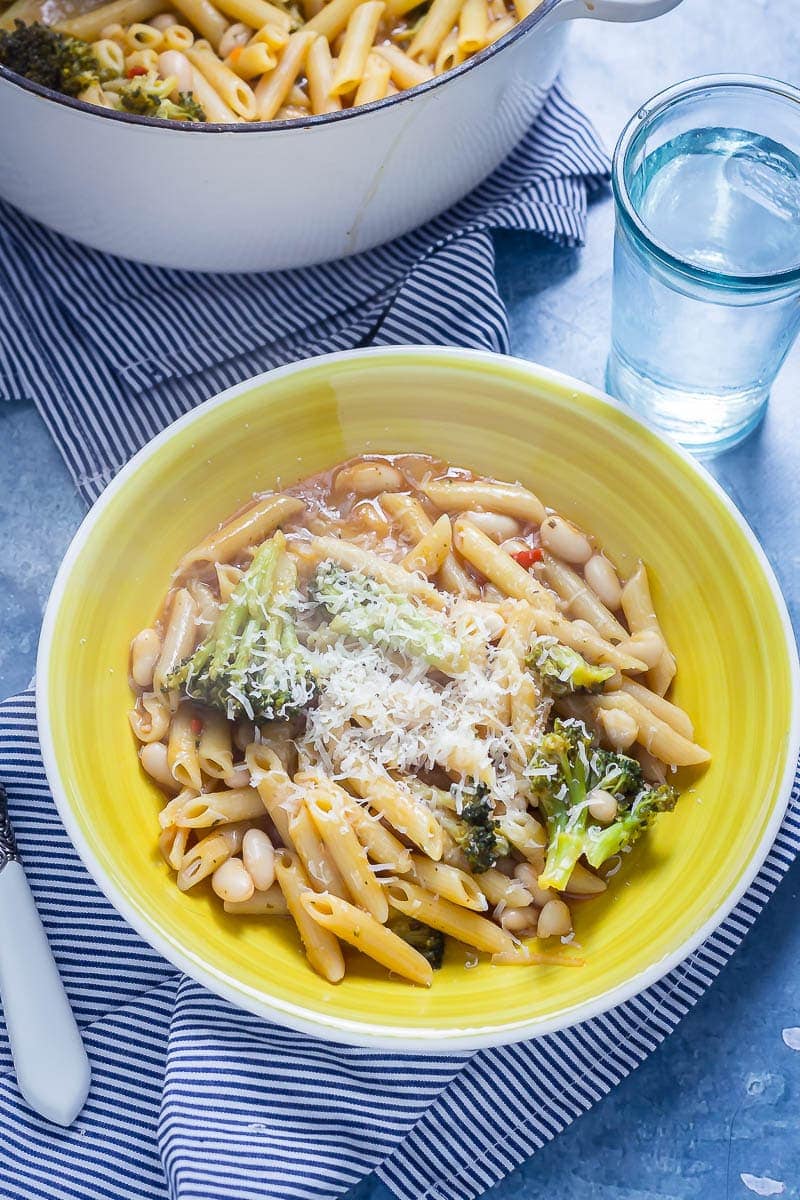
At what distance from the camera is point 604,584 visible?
251 cm

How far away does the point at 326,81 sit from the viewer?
9.25ft

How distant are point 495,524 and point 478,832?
662mm

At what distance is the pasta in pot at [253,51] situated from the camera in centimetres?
273

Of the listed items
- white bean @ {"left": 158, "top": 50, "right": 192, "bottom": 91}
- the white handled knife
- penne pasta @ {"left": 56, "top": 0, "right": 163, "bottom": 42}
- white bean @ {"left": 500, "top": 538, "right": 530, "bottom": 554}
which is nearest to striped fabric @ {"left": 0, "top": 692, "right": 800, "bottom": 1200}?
the white handled knife

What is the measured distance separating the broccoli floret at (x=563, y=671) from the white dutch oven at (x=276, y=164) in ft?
3.45

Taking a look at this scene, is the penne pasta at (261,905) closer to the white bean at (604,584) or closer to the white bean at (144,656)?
the white bean at (144,656)

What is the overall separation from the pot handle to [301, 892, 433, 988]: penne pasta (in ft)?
5.75

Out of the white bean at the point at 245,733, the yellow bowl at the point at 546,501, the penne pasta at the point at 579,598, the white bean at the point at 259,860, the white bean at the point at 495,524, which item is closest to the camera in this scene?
the yellow bowl at the point at 546,501

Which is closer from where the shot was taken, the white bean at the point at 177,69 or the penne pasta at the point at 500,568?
the penne pasta at the point at 500,568

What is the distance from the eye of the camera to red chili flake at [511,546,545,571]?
255 cm

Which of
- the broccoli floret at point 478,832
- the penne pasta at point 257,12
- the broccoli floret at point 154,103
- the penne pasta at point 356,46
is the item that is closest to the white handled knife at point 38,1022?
the broccoli floret at point 478,832

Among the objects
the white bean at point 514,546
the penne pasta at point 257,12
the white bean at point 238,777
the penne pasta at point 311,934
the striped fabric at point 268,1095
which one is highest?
the penne pasta at point 257,12

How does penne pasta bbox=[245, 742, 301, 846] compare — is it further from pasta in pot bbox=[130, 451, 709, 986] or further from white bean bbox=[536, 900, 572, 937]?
white bean bbox=[536, 900, 572, 937]

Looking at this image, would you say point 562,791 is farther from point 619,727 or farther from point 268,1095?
point 268,1095
